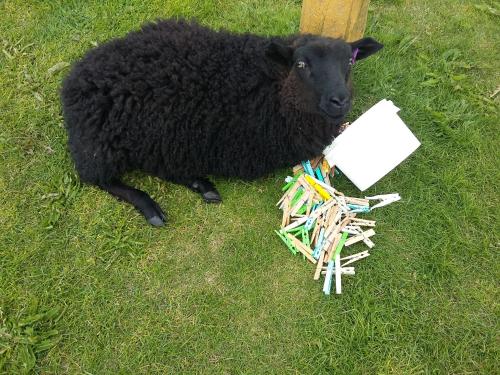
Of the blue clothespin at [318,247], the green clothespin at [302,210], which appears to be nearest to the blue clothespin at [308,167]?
the green clothespin at [302,210]

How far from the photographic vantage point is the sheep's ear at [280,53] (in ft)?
10.2

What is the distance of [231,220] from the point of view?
3.69 meters

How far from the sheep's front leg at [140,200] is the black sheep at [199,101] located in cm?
3

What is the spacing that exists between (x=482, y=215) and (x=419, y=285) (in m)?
0.96

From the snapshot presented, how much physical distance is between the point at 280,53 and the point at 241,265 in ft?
5.90

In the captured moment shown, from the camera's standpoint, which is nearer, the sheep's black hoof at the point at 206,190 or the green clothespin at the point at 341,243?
the green clothespin at the point at 341,243

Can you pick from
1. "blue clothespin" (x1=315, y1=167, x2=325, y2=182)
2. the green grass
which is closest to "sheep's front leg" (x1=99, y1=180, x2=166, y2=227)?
the green grass

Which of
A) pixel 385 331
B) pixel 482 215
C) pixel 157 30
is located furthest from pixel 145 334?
pixel 482 215

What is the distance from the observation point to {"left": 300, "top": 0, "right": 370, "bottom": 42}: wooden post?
3477 mm

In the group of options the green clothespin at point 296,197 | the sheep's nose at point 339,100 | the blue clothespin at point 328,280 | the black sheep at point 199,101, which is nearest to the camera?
the sheep's nose at point 339,100

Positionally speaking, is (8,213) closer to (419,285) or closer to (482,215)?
(419,285)

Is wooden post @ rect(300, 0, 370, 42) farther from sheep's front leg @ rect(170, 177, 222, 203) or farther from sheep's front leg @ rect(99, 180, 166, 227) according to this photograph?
→ sheep's front leg @ rect(99, 180, 166, 227)

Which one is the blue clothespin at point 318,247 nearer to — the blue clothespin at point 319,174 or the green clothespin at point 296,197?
the green clothespin at point 296,197

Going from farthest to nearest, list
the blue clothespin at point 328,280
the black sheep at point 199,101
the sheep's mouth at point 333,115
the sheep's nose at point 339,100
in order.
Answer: the blue clothespin at point 328,280 < the black sheep at point 199,101 < the sheep's mouth at point 333,115 < the sheep's nose at point 339,100
